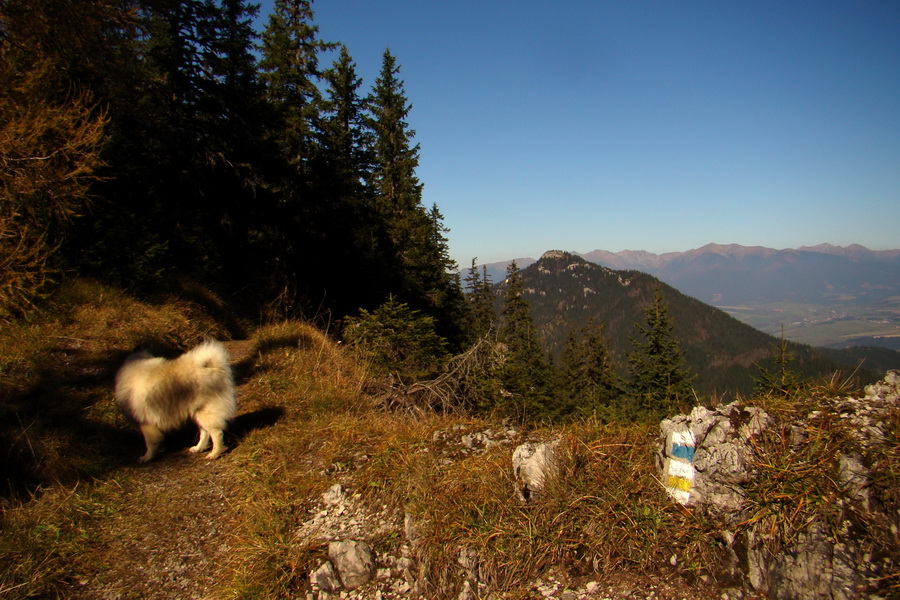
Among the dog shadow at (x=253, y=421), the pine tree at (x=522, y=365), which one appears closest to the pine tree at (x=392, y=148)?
the pine tree at (x=522, y=365)

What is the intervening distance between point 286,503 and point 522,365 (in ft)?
27.6

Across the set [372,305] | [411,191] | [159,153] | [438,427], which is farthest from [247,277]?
[411,191]

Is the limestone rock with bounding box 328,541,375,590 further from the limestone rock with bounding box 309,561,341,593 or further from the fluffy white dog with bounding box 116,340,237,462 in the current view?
the fluffy white dog with bounding box 116,340,237,462

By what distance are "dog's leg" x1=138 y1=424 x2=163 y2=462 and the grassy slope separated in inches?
5.0

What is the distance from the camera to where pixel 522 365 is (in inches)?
446

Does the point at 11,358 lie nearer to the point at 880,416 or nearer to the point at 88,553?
the point at 88,553

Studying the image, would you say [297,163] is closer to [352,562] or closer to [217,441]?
[217,441]

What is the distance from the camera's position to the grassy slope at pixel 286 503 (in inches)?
107

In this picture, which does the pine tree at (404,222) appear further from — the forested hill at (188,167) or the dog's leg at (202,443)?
the dog's leg at (202,443)

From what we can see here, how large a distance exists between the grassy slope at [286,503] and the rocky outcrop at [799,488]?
197 mm

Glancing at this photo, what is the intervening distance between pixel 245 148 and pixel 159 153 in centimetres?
260

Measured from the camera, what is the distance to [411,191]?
27.4 metres

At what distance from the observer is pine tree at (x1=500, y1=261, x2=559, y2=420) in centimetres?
791

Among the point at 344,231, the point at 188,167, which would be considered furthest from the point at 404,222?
the point at 188,167
